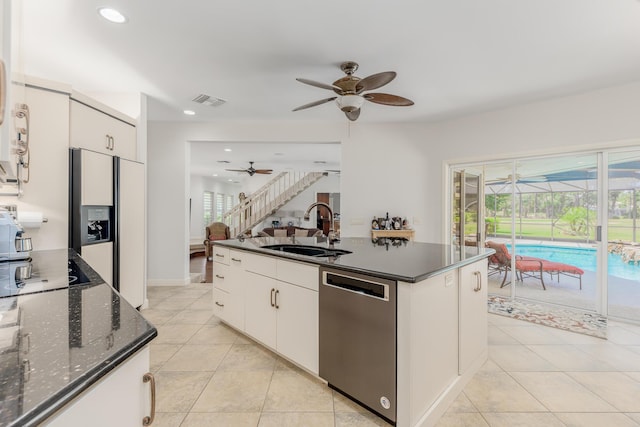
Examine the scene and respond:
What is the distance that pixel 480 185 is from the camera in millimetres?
4801

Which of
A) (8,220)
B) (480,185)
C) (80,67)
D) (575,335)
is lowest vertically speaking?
(575,335)

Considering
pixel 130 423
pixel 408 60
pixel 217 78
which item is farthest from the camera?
pixel 217 78

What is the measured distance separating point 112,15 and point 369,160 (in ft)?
12.4

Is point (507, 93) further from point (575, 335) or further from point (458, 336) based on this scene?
point (458, 336)

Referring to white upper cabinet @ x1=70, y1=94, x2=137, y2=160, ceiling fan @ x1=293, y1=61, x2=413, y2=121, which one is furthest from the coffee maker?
ceiling fan @ x1=293, y1=61, x2=413, y2=121

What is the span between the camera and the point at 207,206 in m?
11.0

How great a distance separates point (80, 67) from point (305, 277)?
3215mm

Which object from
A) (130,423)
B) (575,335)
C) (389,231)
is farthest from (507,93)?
(130,423)

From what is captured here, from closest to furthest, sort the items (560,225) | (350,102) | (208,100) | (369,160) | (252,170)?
(350,102)
(208,100)
(560,225)
(369,160)
(252,170)

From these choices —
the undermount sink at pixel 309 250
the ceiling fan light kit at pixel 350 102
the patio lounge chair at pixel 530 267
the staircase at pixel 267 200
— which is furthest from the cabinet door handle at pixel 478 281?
the staircase at pixel 267 200

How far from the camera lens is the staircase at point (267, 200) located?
406 inches

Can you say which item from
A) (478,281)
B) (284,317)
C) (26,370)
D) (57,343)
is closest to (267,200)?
(284,317)

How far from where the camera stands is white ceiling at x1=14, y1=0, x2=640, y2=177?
2127mm

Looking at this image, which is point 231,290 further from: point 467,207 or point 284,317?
point 467,207
